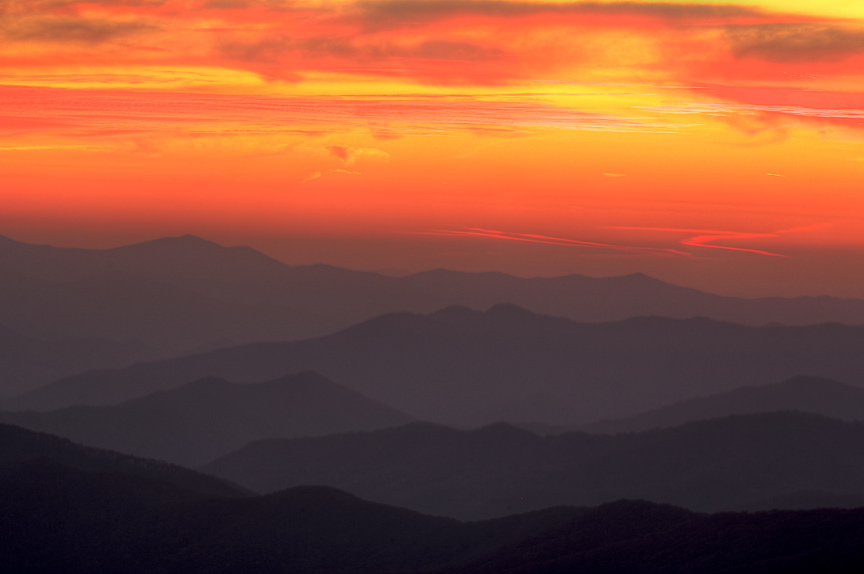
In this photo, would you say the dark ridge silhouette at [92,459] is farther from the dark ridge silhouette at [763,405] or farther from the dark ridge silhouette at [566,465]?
the dark ridge silhouette at [763,405]

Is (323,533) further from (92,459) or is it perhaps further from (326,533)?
(92,459)

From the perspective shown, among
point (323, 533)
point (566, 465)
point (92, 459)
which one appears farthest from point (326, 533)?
point (566, 465)

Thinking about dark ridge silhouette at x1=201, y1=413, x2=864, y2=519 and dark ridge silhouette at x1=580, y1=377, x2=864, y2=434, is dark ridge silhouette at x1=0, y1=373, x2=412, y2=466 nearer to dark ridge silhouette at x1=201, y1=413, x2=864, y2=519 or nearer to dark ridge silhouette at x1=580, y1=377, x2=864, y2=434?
dark ridge silhouette at x1=201, y1=413, x2=864, y2=519

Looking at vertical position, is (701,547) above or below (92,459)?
below

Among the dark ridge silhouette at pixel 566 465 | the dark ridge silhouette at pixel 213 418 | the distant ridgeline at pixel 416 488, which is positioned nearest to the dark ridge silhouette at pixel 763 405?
the distant ridgeline at pixel 416 488

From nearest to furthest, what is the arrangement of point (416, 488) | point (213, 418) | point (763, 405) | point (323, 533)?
point (323, 533), point (416, 488), point (763, 405), point (213, 418)

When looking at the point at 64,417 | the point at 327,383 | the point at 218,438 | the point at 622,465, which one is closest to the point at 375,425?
the point at 327,383
